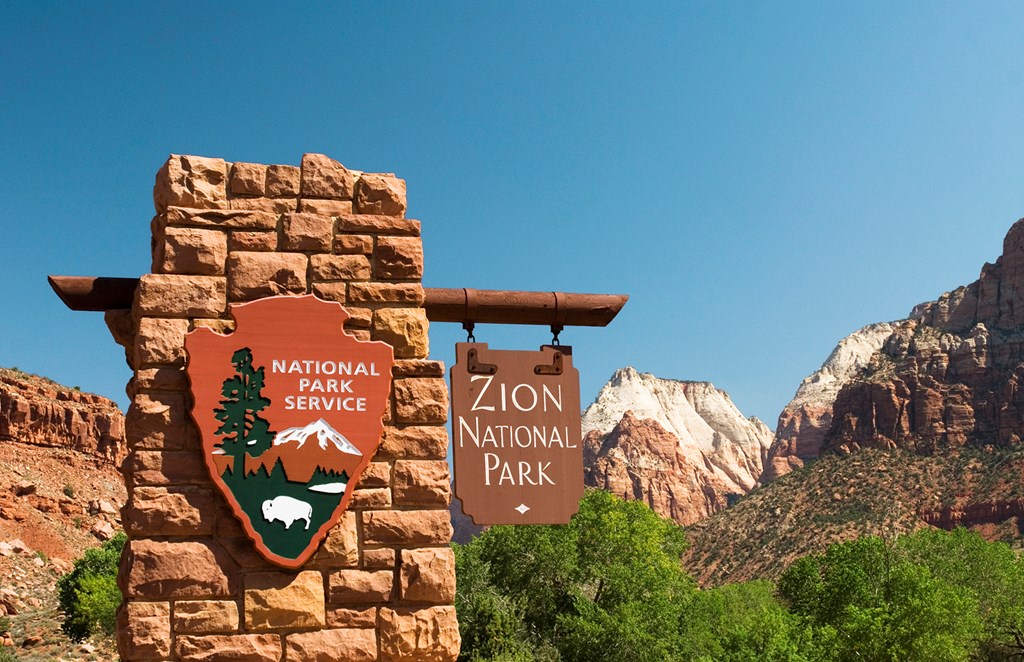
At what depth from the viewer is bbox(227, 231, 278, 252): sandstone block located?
5.21 metres

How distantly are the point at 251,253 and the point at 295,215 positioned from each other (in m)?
0.32

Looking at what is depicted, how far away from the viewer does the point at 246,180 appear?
532cm

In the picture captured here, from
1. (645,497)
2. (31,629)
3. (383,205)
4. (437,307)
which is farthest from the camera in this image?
(645,497)

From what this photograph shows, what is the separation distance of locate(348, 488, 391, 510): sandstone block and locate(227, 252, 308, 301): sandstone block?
1147mm

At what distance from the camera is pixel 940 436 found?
8338 centimetres

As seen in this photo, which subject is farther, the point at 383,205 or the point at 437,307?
the point at 437,307

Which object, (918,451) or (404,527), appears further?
(918,451)

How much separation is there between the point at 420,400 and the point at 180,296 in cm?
138

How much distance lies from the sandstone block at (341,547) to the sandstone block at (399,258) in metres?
1.35

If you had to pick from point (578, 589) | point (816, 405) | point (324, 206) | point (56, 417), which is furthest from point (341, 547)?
point (816, 405)

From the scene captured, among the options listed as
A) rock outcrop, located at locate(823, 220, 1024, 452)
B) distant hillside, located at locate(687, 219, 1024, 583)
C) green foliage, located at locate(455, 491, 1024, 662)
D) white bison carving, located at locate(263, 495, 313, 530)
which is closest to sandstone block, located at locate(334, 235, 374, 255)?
white bison carving, located at locate(263, 495, 313, 530)

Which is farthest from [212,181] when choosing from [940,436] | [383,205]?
[940,436]

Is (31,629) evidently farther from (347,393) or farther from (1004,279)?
(1004,279)

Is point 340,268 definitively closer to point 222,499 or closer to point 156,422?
point 156,422
